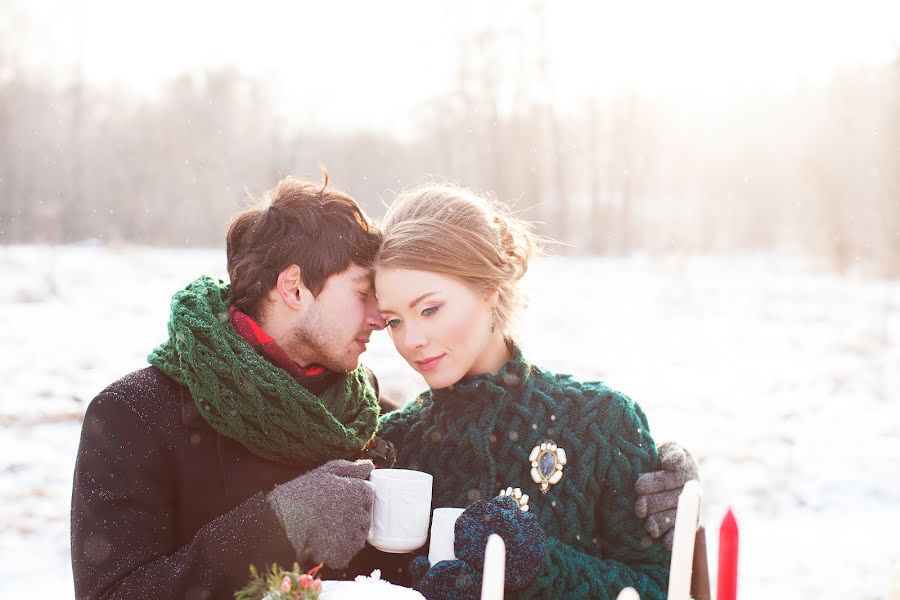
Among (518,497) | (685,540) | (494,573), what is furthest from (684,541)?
(518,497)

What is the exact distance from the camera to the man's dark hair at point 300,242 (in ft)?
8.36

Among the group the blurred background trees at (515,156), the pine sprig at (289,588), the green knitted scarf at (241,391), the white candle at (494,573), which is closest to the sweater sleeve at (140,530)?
the green knitted scarf at (241,391)

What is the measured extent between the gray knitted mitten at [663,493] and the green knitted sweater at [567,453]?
0.04 meters

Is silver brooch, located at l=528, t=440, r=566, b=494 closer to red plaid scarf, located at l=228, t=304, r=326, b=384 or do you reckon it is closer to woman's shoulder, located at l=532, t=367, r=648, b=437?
woman's shoulder, located at l=532, t=367, r=648, b=437

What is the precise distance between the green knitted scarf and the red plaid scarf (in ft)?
0.27

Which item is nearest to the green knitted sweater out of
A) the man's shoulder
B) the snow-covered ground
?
the snow-covered ground

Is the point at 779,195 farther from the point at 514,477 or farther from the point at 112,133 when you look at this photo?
the point at 514,477

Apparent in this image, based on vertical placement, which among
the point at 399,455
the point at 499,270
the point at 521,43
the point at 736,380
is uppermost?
the point at 521,43

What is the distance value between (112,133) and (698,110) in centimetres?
1207

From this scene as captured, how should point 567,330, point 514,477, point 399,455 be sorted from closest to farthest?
point 514,477
point 399,455
point 567,330

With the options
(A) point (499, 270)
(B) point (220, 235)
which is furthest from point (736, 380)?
(B) point (220, 235)

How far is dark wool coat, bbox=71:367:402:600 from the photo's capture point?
2.04 meters

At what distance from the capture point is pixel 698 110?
61.0ft

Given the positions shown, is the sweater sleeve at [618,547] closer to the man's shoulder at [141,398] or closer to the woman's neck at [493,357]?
the woman's neck at [493,357]
